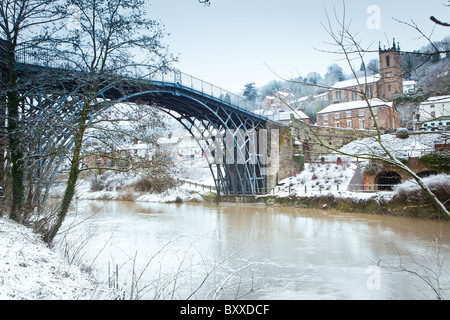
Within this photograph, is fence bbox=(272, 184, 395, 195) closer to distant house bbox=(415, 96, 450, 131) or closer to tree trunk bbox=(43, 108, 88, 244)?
tree trunk bbox=(43, 108, 88, 244)

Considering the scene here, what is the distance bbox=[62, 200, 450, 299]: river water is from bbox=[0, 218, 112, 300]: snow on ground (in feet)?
1.27

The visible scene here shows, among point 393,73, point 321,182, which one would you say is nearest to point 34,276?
point 393,73

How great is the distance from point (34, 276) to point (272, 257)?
20.8 ft

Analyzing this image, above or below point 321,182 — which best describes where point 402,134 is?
above

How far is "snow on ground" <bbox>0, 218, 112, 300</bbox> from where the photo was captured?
110 inches

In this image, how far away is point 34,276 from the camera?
318 cm

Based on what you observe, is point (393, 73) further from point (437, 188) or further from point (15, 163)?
point (437, 188)

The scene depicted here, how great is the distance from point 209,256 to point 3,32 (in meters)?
6.61

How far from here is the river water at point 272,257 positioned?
559 cm

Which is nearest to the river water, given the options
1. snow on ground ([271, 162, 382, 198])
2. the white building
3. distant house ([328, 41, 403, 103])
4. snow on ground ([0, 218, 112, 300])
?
snow on ground ([0, 218, 112, 300])

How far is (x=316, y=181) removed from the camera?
23375 mm
